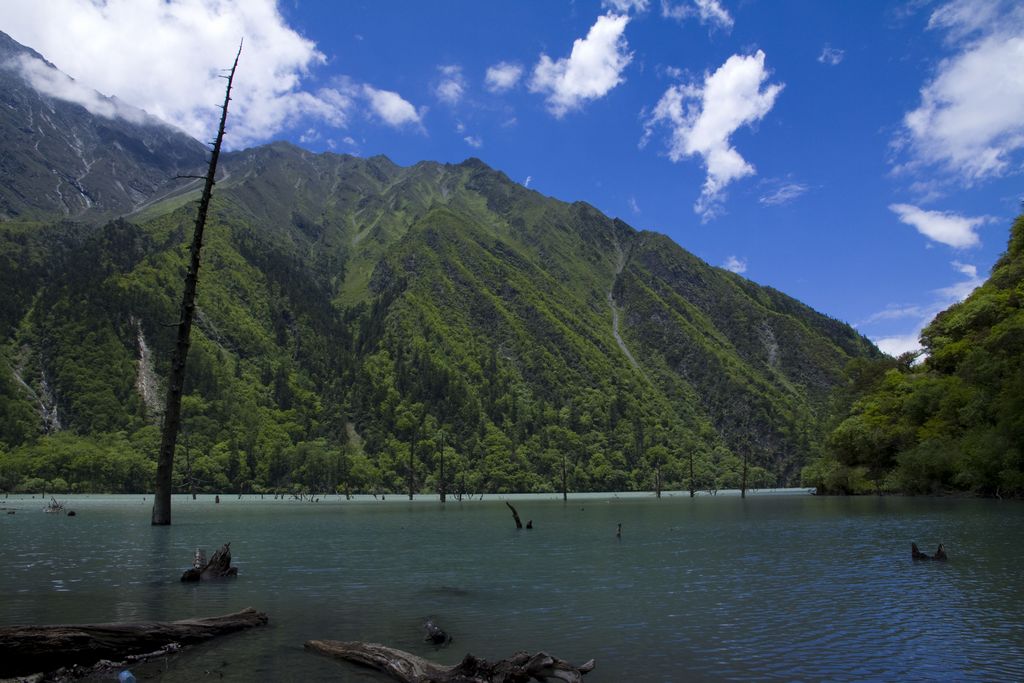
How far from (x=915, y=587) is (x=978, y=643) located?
9.58 meters

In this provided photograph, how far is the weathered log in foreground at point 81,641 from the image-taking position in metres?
11.1

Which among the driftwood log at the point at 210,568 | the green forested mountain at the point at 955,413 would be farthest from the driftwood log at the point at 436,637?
the green forested mountain at the point at 955,413

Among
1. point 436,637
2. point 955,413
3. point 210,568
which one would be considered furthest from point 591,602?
point 955,413

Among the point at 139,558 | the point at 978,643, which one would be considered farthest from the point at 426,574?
the point at 978,643

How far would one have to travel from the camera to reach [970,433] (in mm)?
89625

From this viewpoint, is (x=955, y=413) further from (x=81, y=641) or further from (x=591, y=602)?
(x=81, y=641)

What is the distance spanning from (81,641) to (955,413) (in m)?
113

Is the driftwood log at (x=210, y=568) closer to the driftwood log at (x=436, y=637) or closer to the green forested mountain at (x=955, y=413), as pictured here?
the driftwood log at (x=436, y=637)

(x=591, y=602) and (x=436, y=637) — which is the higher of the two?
(x=436, y=637)

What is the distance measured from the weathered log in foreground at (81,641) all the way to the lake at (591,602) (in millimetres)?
641

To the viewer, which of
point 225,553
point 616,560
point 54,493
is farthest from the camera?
point 54,493

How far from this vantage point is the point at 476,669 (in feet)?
37.7

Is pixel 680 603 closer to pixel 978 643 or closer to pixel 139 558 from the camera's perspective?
pixel 978 643

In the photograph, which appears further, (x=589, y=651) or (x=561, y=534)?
(x=561, y=534)
